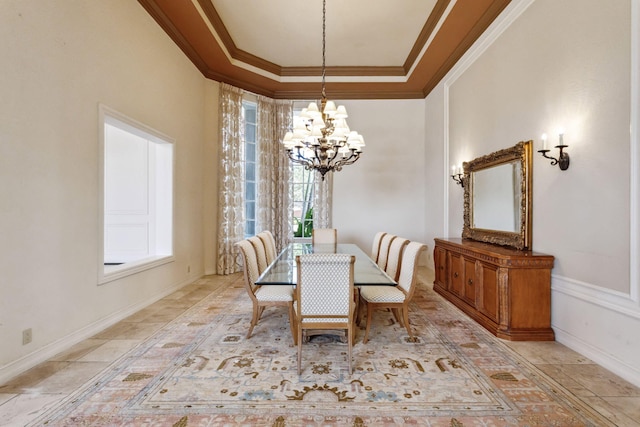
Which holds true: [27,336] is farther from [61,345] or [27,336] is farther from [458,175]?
[458,175]

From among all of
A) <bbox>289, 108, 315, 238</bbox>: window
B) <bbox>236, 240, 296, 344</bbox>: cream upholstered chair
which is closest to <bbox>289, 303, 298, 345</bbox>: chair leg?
<bbox>236, 240, 296, 344</bbox>: cream upholstered chair

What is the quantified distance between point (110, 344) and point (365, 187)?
190 inches

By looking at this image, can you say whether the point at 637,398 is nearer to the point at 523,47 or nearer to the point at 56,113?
the point at 523,47

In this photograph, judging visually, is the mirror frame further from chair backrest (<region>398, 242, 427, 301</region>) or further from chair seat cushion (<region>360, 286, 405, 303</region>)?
chair seat cushion (<region>360, 286, 405, 303</region>)

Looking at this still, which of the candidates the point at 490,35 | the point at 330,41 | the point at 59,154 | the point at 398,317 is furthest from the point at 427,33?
the point at 59,154

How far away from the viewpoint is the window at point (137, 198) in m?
4.20

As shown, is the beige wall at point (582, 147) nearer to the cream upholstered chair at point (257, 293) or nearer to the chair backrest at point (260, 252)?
the cream upholstered chair at point (257, 293)

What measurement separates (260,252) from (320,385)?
5.32 ft

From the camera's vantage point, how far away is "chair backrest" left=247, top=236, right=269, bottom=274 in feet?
10.4

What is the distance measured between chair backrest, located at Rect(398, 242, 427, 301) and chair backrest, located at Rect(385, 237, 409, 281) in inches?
7.4

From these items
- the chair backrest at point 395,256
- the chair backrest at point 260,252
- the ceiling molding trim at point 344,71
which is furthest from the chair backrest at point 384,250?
the ceiling molding trim at point 344,71

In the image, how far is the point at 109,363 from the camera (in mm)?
2281

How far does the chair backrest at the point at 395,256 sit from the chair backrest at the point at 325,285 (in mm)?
1087

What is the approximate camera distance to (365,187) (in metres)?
6.15
